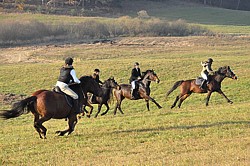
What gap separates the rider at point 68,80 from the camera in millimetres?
14672

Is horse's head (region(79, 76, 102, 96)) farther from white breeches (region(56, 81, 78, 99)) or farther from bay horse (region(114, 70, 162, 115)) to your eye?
bay horse (region(114, 70, 162, 115))

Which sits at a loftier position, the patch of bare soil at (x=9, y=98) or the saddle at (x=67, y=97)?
the saddle at (x=67, y=97)

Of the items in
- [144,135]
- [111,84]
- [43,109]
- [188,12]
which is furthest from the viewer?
[188,12]

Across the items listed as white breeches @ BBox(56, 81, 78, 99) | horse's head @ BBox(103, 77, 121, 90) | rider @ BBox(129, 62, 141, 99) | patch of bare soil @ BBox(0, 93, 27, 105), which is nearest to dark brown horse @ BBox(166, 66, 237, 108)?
rider @ BBox(129, 62, 141, 99)

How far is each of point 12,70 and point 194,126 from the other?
93.1ft

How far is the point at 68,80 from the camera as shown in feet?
48.6

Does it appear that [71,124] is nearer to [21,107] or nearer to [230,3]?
[21,107]

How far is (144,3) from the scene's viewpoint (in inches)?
4729

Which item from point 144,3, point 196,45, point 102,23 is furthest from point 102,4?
point 196,45

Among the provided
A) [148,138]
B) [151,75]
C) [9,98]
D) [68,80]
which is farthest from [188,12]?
[148,138]

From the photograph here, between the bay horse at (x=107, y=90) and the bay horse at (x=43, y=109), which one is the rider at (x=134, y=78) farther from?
the bay horse at (x=43, y=109)

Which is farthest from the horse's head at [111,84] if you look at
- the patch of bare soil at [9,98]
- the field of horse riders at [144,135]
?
the patch of bare soil at [9,98]

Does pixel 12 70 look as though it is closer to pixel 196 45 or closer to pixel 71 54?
pixel 71 54

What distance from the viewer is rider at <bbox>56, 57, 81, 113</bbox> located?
578 inches
